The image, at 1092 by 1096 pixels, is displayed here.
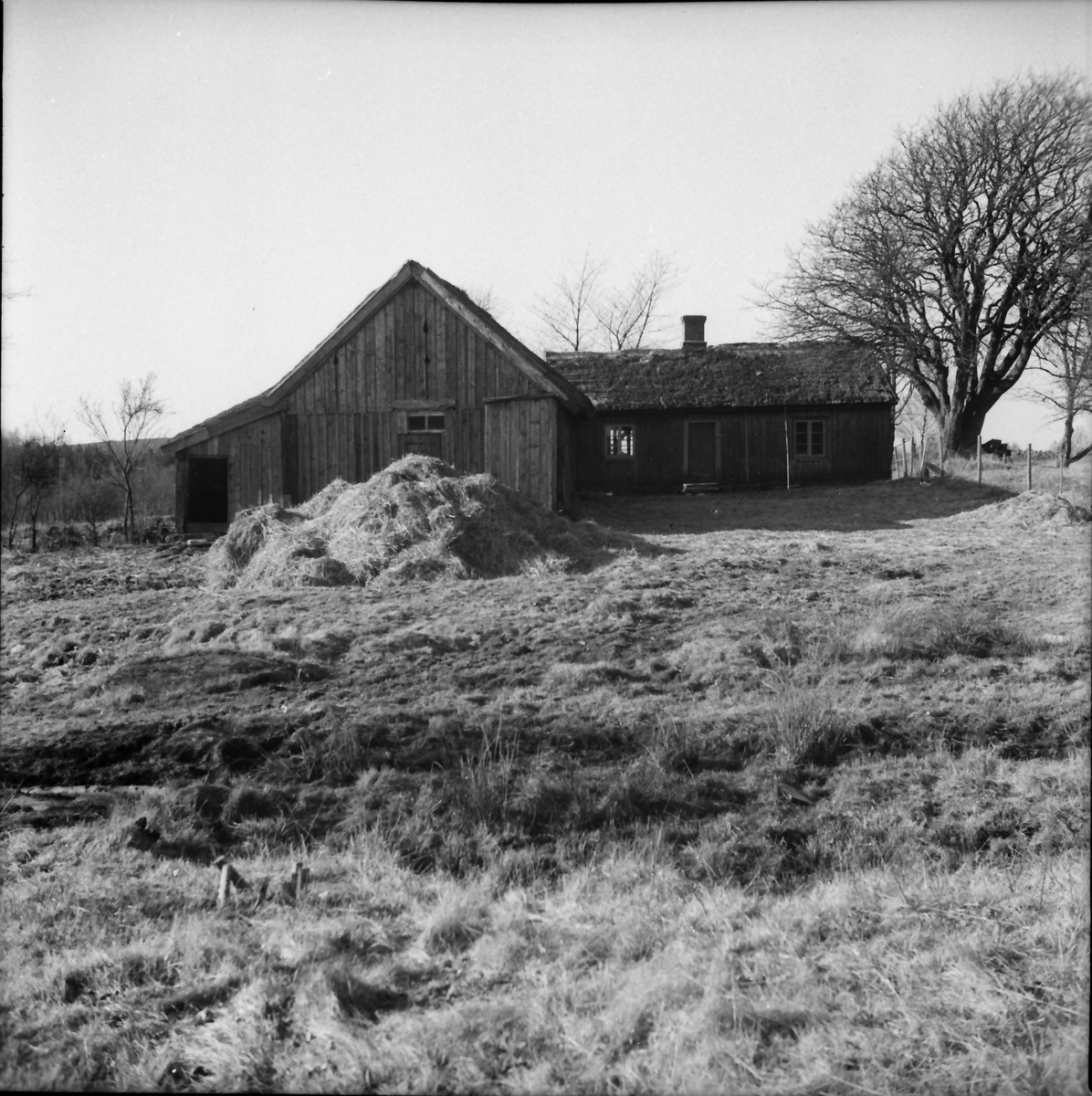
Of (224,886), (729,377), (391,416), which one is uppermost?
(729,377)

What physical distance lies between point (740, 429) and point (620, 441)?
10.6 ft

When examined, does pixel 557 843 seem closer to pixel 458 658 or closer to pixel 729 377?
pixel 458 658

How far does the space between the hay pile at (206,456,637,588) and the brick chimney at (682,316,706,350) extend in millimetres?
15160

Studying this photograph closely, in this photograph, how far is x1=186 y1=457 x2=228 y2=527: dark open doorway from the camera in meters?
20.0

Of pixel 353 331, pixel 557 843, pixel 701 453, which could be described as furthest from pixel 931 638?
pixel 701 453

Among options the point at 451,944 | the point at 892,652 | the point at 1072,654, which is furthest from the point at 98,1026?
the point at 1072,654

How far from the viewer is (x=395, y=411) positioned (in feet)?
59.0

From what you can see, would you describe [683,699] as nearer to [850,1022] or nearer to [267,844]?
[267,844]

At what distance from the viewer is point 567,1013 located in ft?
11.7

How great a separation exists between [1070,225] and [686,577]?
17748mm

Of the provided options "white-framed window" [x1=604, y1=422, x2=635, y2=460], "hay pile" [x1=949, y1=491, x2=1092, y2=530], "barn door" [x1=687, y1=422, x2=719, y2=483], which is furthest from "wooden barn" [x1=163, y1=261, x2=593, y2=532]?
"barn door" [x1=687, y1=422, x2=719, y2=483]

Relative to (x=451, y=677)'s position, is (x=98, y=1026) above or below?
below

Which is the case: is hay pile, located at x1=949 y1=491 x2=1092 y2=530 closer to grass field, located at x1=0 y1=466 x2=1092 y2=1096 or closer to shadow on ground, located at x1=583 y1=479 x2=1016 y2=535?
shadow on ground, located at x1=583 y1=479 x2=1016 y2=535

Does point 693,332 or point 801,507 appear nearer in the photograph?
point 801,507
